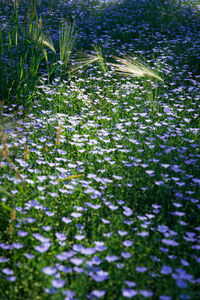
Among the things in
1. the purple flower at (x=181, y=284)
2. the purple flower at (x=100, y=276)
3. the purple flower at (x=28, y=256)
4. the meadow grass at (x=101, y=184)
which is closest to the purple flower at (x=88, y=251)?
the meadow grass at (x=101, y=184)

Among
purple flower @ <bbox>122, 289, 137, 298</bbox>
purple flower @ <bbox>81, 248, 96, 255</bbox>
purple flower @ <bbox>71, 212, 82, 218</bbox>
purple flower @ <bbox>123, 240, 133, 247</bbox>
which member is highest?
purple flower @ <bbox>122, 289, 137, 298</bbox>

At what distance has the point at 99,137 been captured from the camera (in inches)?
137

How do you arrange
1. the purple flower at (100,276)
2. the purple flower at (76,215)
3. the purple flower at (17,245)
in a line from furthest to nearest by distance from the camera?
1. the purple flower at (76,215)
2. the purple flower at (17,245)
3. the purple flower at (100,276)

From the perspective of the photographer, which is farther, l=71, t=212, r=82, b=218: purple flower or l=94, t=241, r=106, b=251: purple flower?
l=71, t=212, r=82, b=218: purple flower

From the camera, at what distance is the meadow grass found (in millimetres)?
1911

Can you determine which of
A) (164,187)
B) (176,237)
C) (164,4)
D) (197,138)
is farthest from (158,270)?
(164,4)

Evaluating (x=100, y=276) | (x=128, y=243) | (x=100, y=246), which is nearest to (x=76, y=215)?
(x=100, y=246)

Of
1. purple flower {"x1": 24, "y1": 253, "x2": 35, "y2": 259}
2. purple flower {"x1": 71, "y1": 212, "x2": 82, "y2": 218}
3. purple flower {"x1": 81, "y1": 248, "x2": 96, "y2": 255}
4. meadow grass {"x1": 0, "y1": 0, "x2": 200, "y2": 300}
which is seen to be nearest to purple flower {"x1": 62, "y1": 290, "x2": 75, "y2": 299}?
meadow grass {"x1": 0, "y1": 0, "x2": 200, "y2": 300}

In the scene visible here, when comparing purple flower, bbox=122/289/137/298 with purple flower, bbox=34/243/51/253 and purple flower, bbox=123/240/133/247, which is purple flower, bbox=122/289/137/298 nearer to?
purple flower, bbox=123/240/133/247

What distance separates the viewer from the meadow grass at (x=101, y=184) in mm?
1911

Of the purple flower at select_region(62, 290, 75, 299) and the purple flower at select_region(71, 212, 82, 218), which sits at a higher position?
the purple flower at select_region(62, 290, 75, 299)

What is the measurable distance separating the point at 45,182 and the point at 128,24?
7.14m

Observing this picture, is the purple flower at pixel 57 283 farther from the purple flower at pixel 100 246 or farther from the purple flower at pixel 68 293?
the purple flower at pixel 100 246

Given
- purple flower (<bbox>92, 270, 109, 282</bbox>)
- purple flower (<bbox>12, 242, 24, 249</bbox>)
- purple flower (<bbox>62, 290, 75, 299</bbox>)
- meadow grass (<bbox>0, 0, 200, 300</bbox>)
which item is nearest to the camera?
purple flower (<bbox>62, 290, 75, 299</bbox>)
